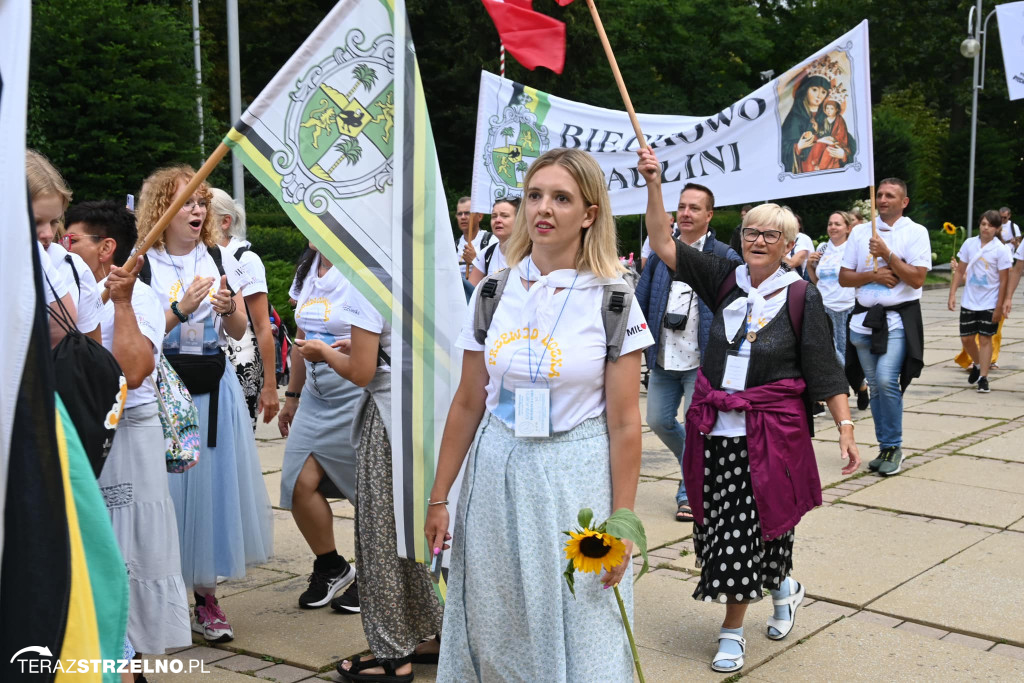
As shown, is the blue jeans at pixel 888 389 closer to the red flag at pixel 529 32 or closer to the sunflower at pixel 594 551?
the red flag at pixel 529 32

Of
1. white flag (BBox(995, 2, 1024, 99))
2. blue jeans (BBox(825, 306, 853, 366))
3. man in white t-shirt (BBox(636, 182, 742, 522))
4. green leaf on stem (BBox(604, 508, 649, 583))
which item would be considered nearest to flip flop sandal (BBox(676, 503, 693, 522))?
man in white t-shirt (BBox(636, 182, 742, 522))

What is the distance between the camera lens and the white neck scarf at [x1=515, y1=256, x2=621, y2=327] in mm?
3139

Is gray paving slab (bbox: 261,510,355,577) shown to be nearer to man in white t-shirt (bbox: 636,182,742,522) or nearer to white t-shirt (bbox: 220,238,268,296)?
white t-shirt (bbox: 220,238,268,296)

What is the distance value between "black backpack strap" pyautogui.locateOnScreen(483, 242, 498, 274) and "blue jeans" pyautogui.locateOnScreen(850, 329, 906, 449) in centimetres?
275

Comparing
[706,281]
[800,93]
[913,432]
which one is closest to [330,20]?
[706,281]

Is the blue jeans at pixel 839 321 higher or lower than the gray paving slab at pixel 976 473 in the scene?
higher

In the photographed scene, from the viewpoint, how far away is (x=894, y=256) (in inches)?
299

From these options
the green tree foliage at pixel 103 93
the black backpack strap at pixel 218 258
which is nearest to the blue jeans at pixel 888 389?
the black backpack strap at pixel 218 258

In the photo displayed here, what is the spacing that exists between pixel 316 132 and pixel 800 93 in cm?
369

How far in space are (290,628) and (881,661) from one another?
2.42m

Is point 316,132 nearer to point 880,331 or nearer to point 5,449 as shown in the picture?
point 5,449

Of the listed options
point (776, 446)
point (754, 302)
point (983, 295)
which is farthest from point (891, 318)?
point (983, 295)

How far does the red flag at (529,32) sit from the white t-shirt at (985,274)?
326 inches

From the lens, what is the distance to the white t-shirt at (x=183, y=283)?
4.52 metres
